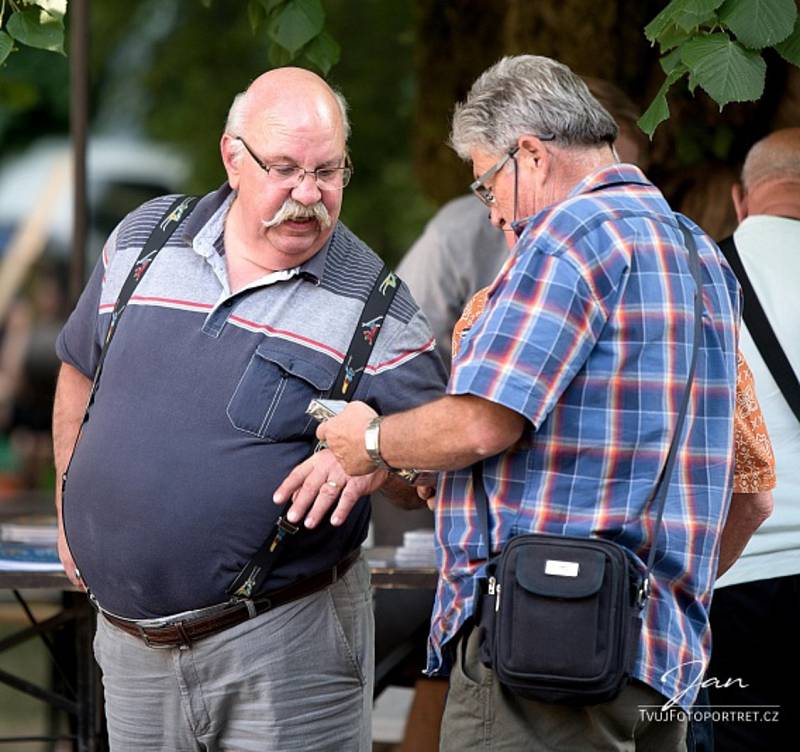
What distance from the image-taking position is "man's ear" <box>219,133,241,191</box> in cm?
286

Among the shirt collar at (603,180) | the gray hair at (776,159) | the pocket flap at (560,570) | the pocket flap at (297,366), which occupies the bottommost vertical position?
the pocket flap at (560,570)

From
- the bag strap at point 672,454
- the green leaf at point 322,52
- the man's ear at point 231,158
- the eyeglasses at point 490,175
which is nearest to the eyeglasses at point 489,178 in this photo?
the eyeglasses at point 490,175

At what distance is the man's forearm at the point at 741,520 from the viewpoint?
2.67 meters

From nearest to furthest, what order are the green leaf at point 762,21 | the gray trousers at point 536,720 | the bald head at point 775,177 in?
1. the gray trousers at point 536,720
2. the green leaf at point 762,21
3. the bald head at point 775,177

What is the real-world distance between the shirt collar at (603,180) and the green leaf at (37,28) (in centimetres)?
141

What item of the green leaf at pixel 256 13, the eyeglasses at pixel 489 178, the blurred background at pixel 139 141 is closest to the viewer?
the eyeglasses at pixel 489 178

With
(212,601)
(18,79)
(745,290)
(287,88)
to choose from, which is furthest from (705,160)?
(18,79)

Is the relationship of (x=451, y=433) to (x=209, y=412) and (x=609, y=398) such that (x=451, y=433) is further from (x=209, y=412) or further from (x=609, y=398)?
(x=209, y=412)

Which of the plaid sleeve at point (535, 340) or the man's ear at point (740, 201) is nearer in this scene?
the plaid sleeve at point (535, 340)

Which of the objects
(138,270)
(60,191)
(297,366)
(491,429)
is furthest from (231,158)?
(60,191)

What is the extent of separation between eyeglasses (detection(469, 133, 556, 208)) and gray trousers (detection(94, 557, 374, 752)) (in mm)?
817

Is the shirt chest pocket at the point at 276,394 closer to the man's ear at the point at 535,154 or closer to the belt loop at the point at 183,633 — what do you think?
the belt loop at the point at 183,633

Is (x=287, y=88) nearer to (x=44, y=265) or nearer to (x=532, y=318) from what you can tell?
(x=532, y=318)

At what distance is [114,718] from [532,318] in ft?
4.06
